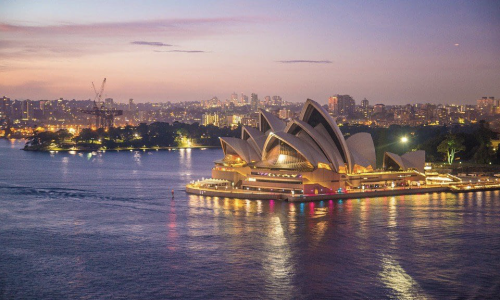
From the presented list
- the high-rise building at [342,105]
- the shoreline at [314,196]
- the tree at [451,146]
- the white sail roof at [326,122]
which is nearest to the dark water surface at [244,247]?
the shoreline at [314,196]

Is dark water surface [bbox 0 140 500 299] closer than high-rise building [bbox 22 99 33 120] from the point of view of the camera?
Yes

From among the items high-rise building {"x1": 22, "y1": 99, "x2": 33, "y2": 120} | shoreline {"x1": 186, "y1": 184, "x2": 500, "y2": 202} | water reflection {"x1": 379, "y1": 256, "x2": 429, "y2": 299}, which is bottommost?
water reflection {"x1": 379, "y1": 256, "x2": 429, "y2": 299}

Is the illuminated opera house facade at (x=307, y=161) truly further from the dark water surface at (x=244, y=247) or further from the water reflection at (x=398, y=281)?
the water reflection at (x=398, y=281)

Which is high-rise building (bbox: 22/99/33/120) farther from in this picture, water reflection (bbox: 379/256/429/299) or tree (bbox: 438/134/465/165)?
water reflection (bbox: 379/256/429/299)

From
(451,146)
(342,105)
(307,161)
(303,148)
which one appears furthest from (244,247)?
(342,105)

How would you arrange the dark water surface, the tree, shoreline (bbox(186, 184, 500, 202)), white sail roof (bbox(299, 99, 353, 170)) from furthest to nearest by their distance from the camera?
the tree
white sail roof (bbox(299, 99, 353, 170))
shoreline (bbox(186, 184, 500, 202))
the dark water surface

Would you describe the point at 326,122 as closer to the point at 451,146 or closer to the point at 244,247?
the point at 244,247

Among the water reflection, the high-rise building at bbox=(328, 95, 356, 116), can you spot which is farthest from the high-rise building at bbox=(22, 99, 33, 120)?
the water reflection
